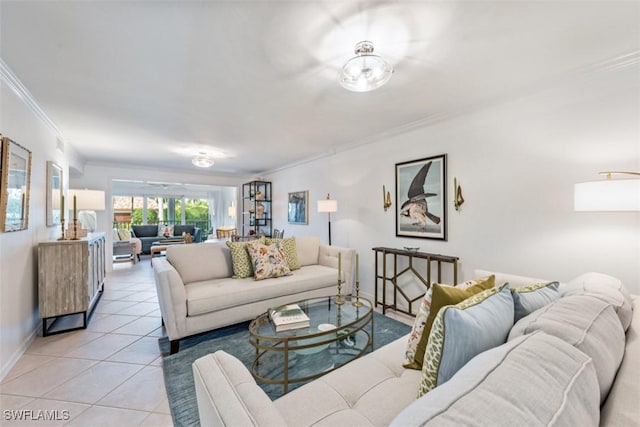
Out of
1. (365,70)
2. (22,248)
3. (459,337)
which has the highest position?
(365,70)

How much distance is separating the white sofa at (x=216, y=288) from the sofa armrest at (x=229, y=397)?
5.22ft

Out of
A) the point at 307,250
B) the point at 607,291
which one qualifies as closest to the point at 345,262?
the point at 307,250

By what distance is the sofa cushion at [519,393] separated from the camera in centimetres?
47

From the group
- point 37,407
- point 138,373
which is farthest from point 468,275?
point 37,407

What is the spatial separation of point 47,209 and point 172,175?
10.8ft

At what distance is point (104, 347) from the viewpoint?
2.41 meters

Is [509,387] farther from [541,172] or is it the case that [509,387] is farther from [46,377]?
[46,377]

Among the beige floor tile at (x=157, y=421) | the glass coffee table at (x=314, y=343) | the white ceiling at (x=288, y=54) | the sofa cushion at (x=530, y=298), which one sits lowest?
the beige floor tile at (x=157, y=421)

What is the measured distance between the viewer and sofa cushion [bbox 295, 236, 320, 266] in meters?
3.67

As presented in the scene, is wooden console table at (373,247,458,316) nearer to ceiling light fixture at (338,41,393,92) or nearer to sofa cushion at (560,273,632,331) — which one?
sofa cushion at (560,273,632,331)

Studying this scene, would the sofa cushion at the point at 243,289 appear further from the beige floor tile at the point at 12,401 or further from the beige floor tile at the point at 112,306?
the beige floor tile at the point at 112,306

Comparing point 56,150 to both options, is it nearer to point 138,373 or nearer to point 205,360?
point 138,373

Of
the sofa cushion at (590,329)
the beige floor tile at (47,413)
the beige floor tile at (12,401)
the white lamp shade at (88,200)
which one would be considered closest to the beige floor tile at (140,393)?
the beige floor tile at (47,413)

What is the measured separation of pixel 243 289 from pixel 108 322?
170 centimetres
